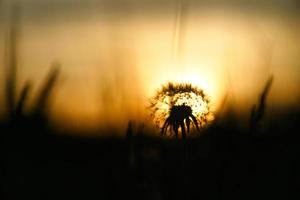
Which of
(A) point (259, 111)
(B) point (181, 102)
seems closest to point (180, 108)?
(B) point (181, 102)

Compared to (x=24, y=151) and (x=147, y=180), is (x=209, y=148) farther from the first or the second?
(x=24, y=151)

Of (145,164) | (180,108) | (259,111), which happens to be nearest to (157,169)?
(145,164)

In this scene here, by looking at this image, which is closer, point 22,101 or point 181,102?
point 22,101

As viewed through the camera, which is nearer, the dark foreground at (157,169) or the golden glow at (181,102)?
the dark foreground at (157,169)

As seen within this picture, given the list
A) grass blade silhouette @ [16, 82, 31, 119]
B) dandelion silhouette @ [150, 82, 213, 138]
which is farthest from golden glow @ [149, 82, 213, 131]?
grass blade silhouette @ [16, 82, 31, 119]

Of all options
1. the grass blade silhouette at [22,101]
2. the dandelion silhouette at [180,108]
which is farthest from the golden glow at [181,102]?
the grass blade silhouette at [22,101]

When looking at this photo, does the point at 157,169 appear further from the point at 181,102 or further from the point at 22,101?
the point at 181,102

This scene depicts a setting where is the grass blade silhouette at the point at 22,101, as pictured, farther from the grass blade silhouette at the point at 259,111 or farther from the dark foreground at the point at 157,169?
the grass blade silhouette at the point at 259,111
